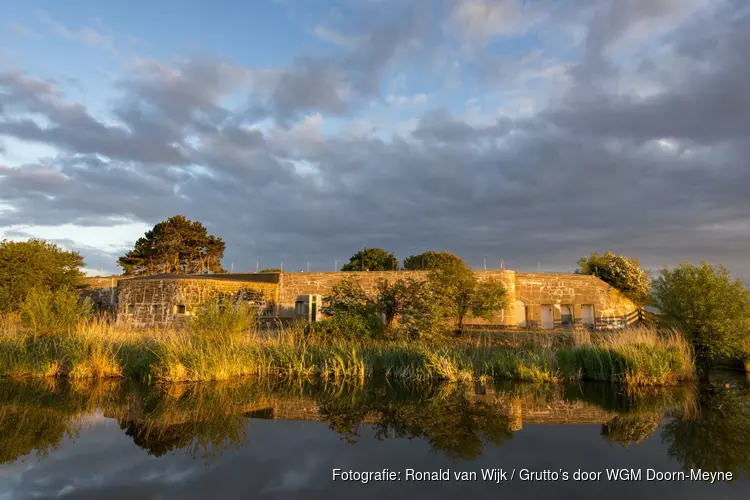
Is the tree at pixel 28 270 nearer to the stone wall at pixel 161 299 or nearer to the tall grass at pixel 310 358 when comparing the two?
the stone wall at pixel 161 299

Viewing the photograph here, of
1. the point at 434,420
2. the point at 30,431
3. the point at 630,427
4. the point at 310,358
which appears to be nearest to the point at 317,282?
the point at 310,358

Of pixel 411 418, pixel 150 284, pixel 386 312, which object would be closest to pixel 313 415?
pixel 411 418

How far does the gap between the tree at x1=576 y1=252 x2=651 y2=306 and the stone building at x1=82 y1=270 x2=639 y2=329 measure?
1.35m

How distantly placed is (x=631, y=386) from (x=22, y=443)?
12432mm

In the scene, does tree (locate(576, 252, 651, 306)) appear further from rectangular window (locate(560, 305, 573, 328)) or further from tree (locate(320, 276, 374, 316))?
tree (locate(320, 276, 374, 316))

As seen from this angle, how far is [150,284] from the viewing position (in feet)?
69.4

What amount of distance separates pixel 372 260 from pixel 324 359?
98.8 ft

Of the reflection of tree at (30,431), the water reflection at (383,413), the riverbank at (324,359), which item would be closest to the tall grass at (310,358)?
the riverbank at (324,359)

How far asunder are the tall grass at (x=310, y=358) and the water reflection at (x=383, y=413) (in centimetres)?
81

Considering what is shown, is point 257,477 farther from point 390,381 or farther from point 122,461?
point 390,381

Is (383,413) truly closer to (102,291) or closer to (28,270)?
(28,270)

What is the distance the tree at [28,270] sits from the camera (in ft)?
62.6

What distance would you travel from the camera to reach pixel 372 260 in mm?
43250

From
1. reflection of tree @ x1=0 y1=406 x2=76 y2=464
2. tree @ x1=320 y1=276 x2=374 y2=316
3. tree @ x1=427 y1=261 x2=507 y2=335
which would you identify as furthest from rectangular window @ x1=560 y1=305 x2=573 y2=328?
reflection of tree @ x1=0 y1=406 x2=76 y2=464
